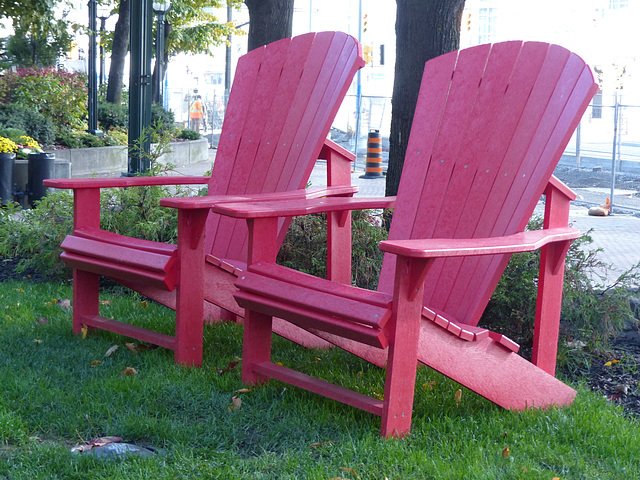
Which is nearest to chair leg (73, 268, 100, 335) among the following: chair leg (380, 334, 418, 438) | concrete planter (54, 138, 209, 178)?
chair leg (380, 334, 418, 438)

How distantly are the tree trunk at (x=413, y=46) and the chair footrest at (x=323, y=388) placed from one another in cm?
225

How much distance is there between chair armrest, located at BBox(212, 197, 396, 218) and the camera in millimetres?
2701

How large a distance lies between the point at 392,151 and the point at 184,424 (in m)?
2.80

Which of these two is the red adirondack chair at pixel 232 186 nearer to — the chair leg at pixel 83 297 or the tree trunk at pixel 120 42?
the chair leg at pixel 83 297

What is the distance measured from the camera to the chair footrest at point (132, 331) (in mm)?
3215

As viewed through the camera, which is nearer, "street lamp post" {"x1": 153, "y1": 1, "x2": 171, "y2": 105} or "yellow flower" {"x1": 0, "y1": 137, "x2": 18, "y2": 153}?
"yellow flower" {"x1": 0, "y1": 137, "x2": 18, "y2": 153}

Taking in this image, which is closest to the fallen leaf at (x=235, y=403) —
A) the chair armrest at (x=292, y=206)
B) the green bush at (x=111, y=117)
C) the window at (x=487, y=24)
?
the chair armrest at (x=292, y=206)

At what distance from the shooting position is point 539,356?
9.37ft

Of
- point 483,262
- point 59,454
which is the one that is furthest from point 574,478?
point 59,454

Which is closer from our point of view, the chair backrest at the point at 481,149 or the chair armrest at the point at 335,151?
the chair backrest at the point at 481,149

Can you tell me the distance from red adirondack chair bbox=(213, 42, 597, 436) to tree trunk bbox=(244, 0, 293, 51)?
3.21 meters

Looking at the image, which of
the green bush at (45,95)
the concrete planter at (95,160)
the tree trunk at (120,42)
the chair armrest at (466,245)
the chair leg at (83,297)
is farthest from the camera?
the tree trunk at (120,42)

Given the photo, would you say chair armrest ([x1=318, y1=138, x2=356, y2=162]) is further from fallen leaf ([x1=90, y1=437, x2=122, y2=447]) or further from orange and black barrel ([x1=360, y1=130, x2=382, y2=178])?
orange and black barrel ([x1=360, y1=130, x2=382, y2=178])

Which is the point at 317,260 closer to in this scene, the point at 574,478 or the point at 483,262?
the point at 483,262
